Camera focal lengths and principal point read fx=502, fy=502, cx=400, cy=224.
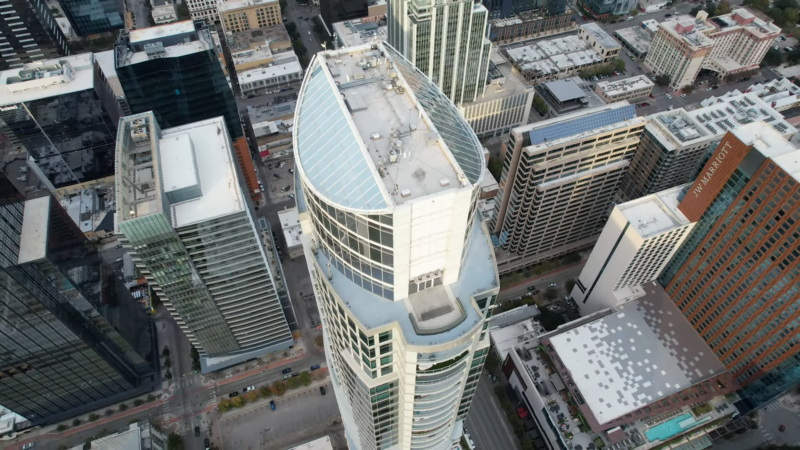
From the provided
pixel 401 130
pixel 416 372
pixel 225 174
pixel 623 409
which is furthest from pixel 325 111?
pixel 623 409

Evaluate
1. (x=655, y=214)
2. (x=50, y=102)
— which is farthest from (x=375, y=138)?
(x=50, y=102)

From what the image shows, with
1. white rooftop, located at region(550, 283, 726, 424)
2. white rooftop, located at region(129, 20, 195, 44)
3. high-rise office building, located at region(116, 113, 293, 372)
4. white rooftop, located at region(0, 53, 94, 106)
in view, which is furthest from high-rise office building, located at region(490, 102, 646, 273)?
white rooftop, located at region(0, 53, 94, 106)

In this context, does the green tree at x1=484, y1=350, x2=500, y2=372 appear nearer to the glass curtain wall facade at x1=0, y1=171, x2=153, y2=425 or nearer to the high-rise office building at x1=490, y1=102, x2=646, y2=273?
the high-rise office building at x1=490, y1=102, x2=646, y2=273

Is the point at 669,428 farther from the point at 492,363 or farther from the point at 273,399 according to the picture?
the point at 273,399

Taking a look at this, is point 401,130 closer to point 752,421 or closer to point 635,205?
point 635,205

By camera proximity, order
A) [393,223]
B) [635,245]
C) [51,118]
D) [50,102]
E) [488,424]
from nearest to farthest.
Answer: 1. [393,223]
2. [635,245]
3. [488,424]
4. [50,102]
5. [51,118]

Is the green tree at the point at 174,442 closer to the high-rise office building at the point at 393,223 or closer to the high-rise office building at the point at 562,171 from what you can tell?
the high-rise office building at the point at 393,223
